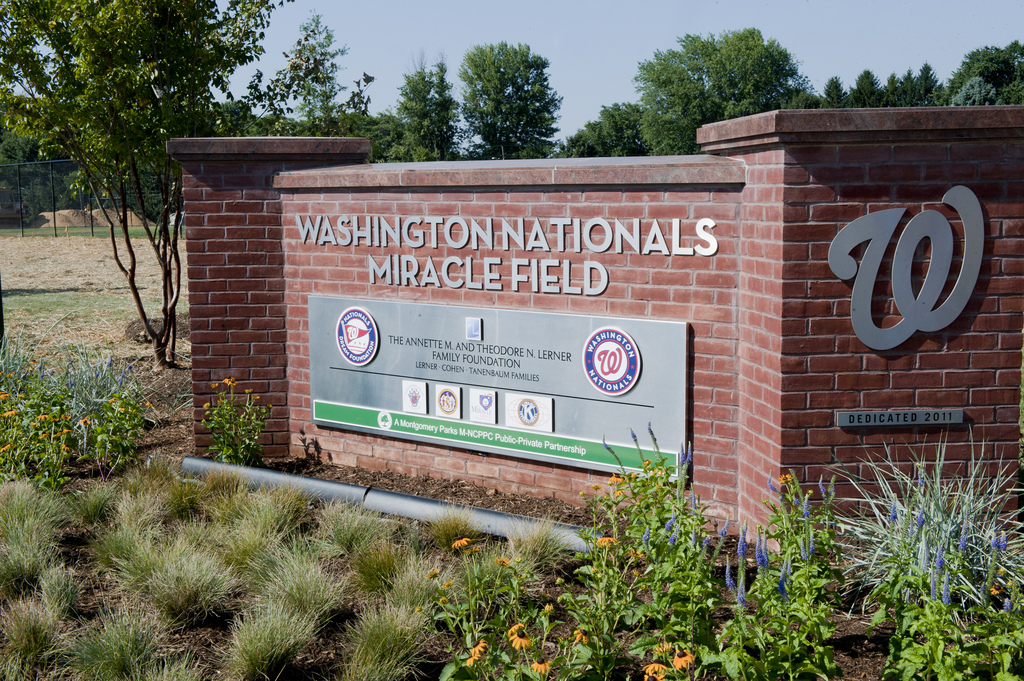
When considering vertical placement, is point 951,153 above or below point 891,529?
above

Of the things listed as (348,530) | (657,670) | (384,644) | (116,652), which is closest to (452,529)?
(348,530)

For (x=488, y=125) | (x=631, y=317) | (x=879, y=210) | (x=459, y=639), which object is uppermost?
(x=488, y=125)

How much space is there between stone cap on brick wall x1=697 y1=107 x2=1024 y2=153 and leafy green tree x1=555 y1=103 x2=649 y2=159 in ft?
283

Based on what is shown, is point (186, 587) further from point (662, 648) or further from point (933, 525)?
point (933, 525)

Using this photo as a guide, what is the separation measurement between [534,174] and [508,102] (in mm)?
87980

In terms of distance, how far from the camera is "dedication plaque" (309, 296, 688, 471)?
17.5ft

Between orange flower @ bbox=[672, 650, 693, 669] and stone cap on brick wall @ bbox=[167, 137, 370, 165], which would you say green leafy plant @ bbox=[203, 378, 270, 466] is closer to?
stone cap on brick wall @ bbox=[167, 137, 370, 165]

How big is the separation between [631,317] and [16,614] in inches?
137

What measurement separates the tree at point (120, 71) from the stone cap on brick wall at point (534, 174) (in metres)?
3.50

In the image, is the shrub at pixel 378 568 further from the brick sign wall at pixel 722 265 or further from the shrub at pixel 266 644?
the brick sign wall at pixel 722 265

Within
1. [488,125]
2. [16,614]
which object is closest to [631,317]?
[16,614]

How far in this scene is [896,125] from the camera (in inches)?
171

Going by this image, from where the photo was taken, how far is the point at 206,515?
5609 mm

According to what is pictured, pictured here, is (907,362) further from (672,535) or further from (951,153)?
(672,535)
